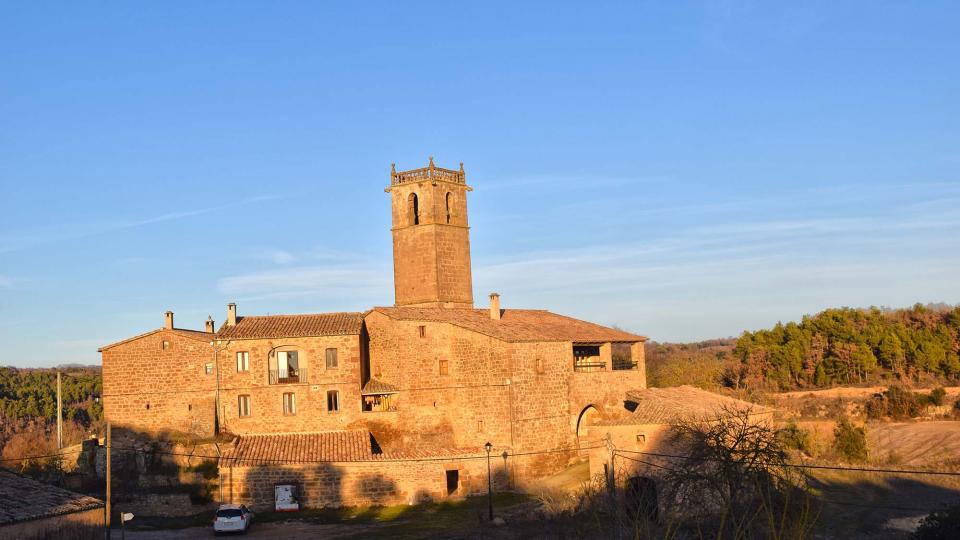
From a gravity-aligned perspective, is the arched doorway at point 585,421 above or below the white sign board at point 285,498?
above

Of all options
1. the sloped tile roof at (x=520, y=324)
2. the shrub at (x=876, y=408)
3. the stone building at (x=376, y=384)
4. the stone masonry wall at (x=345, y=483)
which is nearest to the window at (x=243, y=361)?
the stone building at (x=376, y=384)

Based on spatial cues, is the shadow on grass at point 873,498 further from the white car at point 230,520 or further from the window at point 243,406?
the window at point 243,406

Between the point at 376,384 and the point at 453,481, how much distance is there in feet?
19.5

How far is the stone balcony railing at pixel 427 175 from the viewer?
156 feet

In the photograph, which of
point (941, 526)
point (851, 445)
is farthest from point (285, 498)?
point (941, 526)

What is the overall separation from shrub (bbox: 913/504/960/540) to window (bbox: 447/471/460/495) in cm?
1862

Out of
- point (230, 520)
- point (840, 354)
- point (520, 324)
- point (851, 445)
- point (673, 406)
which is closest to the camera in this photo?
point (230, 520)

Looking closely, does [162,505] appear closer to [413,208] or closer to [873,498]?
[413,208]

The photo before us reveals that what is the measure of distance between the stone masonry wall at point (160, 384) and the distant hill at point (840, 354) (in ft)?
95.0

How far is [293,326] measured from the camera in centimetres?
4256

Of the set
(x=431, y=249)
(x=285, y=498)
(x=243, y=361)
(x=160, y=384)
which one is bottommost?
(x=285, y=498)

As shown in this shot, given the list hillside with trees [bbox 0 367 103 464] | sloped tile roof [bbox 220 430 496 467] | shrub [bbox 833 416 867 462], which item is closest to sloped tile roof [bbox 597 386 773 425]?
shrub [bbox 833 416 867 462]

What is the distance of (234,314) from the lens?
43031mm

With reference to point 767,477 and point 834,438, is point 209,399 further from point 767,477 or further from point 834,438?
point 767,477
